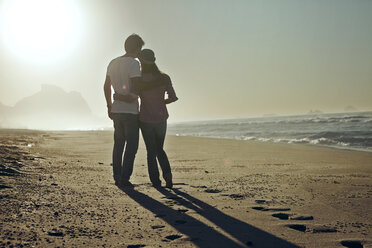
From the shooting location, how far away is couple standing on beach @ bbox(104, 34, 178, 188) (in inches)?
172

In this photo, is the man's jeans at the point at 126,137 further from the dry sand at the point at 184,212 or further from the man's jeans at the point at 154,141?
the dry sand at the point at 184,212

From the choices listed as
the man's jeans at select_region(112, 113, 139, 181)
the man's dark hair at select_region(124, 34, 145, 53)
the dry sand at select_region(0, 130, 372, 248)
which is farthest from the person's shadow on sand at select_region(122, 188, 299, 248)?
the man's dark hair at select_region(124, 34, 145, 53)

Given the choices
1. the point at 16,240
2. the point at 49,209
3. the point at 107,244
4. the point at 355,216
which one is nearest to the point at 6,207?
the point at 49,209

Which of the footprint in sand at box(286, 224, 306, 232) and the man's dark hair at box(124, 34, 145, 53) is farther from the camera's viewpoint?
the man's dark hair at box(124, 34, 145, 53)

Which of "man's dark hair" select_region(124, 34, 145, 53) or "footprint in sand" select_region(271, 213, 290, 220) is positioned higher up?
"man's dark hair" select_region(124, 34, 145, 53)

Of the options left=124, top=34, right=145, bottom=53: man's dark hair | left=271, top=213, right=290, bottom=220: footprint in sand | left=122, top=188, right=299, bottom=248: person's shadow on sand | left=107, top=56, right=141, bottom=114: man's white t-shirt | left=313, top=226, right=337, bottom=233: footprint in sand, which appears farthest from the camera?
left=124, top=34, right=145, bottom=53: man's dark hair

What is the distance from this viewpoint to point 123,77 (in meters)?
4.44

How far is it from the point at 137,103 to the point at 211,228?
2.52m

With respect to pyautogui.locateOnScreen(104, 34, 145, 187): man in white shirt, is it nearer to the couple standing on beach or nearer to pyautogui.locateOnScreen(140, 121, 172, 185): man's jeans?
the couple standing on beach

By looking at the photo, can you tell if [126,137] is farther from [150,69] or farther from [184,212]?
[184,212]

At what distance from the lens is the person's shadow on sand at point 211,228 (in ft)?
6.90

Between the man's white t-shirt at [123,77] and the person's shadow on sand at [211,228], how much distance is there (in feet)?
4.91

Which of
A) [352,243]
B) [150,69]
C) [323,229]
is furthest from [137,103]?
[352,243]

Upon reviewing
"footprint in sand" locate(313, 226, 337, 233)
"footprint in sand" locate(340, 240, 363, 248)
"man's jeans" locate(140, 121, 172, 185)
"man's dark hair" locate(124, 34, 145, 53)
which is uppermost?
"man's dark hair" locate(124, 34, 145, 53)
